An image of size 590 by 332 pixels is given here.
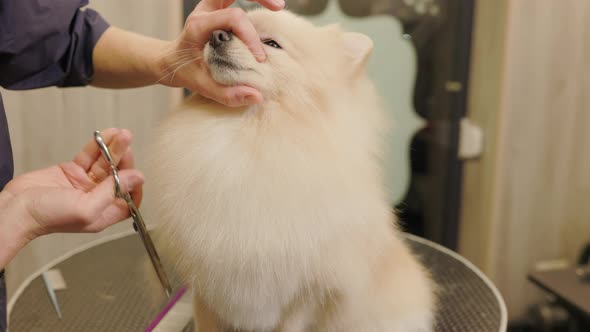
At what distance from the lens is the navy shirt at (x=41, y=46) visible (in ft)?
2.48

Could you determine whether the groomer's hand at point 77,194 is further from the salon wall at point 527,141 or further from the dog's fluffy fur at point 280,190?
the salon wall at point 527,141

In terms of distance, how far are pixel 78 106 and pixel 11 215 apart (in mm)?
751

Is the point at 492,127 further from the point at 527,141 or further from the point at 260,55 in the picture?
the point at 260,55

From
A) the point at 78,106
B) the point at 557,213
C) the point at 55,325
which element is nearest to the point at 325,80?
the point at 55,325

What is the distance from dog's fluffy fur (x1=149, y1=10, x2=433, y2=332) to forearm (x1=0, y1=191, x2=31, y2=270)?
0.61 feet

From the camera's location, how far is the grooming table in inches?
36.2

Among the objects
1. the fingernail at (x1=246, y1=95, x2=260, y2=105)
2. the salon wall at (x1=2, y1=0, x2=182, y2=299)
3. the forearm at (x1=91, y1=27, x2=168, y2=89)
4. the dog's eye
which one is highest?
the dog's eye

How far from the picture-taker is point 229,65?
0.68 m

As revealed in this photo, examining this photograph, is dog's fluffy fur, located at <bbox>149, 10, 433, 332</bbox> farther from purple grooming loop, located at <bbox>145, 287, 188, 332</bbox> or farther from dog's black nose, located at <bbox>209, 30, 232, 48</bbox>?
purple grooming loop, located at <bbox>145, 287, 188, 332</bbox>

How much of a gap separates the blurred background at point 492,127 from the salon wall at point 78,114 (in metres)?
0.13

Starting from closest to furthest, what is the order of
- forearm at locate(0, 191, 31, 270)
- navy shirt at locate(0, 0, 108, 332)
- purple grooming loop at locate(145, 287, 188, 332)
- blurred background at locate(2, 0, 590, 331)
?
1. forearm at locate(0, 191, 31, 270)
2. navy shirt at locate(0, 0, 108, 332)
3. purple grooming loop at locate(145, 287, 188, 332)
4. blurred background at locate(2, 0, 590, 331)

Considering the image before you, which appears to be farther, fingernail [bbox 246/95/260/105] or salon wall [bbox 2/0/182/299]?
salon wall [bbox 2/0/182/299]

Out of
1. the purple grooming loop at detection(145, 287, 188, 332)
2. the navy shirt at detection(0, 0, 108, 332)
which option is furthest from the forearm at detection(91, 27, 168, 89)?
the purple grooming loop at detection(145, 287, 188, 332)

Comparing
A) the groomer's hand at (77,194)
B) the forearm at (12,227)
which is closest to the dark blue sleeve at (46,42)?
the groomer's hand at (77,194)
